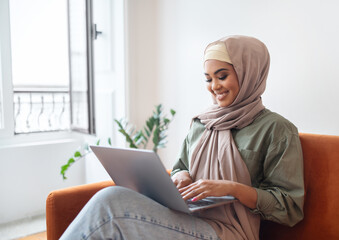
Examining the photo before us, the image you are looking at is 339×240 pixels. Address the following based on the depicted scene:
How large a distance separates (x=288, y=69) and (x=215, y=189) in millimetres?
834

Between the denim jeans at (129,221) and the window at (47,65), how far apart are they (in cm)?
174

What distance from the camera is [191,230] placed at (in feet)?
3.58

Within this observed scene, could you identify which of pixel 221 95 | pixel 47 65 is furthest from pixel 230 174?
pixel 47 65

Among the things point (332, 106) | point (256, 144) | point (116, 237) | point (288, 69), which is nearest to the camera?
point (116, 237)

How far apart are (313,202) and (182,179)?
503 mm

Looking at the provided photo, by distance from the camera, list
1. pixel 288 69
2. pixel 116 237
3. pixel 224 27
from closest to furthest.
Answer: pixel 116 237 → pixel 288 69 → pixel 224 27

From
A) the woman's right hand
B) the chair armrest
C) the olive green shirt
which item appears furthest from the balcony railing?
the olive green shirt

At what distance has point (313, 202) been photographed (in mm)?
1235

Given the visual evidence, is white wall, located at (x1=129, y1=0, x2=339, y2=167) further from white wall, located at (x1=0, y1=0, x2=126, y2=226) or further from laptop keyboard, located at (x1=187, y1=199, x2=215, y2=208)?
laptop keyboard, located at (x1=187, y1=199, x2=215, y2=208)

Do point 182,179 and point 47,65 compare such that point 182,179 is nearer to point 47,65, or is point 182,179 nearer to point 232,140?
point 232,140

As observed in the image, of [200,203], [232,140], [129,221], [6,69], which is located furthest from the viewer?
[6,69]

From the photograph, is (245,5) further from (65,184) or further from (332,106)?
(65,184)

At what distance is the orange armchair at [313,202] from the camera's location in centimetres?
119

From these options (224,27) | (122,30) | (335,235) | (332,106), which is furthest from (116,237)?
(122,30)
